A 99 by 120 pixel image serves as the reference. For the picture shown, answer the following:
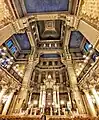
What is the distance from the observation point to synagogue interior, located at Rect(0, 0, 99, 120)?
1109 cm

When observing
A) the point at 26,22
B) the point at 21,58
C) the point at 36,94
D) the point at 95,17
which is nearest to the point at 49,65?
the point at 21,58

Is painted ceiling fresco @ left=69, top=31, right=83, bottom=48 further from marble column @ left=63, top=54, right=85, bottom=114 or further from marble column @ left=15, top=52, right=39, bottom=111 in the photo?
marble column @ left=15, top=52, right=39, bottom=111

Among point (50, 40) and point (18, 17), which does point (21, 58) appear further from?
point (18, 17)

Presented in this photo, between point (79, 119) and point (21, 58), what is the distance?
44.4ft

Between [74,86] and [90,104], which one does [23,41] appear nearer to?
[74,86]

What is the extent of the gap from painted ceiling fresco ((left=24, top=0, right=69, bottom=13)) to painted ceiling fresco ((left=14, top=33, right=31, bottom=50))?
17.0 ft

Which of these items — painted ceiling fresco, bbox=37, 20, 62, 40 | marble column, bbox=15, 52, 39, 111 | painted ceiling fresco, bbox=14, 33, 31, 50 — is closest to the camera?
marble column, bbox=15, 52, 39, 111

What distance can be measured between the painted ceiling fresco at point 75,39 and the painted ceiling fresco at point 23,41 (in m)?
6.31

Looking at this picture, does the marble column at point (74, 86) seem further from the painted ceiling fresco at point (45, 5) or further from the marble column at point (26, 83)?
the painted ceiling fresco at point (45, 5)

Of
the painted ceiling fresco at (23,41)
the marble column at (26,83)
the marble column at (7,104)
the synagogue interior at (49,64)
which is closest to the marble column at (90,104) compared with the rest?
the synagogue interior at (49,64)

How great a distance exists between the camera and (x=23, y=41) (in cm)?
2061

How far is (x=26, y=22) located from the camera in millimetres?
14656

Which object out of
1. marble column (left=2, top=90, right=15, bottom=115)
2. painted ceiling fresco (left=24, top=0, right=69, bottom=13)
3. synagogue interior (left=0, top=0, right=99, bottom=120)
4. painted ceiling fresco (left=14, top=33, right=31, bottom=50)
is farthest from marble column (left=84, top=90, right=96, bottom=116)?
painted ceiling fresco (left=14, top=33, right=31, bottom=50)

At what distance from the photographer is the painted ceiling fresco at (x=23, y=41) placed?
19547mm
